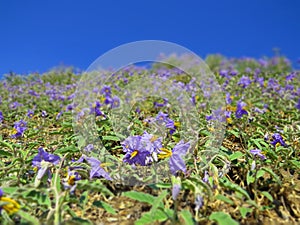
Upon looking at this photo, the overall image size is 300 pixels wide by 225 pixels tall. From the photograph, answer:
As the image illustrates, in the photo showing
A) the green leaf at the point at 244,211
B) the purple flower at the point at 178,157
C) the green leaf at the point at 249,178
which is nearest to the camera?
the green leaf at the point at 244,211

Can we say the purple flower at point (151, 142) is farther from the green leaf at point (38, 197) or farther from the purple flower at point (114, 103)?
the purple flower at point (114, 103)

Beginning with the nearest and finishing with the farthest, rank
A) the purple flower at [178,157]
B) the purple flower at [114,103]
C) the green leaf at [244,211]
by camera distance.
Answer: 1. the green leaf at [244,211]
2. the purple flower at [178,157]
3. the purple flower at [114,103]

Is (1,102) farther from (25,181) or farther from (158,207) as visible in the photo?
(158,207)

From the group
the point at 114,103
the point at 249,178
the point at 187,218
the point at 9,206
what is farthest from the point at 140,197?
the point at 114,103

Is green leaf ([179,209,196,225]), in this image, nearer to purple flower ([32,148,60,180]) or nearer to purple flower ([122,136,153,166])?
purple flower ([122,136,153,166])

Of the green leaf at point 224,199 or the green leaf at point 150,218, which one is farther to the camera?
the green leaf at point 224,199

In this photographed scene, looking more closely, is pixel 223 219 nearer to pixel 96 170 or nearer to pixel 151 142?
pixel 151 142

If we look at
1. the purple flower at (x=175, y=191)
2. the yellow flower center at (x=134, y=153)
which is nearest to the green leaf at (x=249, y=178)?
the purple flower at (x=175, y=191)

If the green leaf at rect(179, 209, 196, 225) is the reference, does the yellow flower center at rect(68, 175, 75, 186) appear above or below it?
above

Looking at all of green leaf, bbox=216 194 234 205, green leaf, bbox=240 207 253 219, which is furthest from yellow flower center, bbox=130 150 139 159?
green leaf, bbox=240 207 253 219
